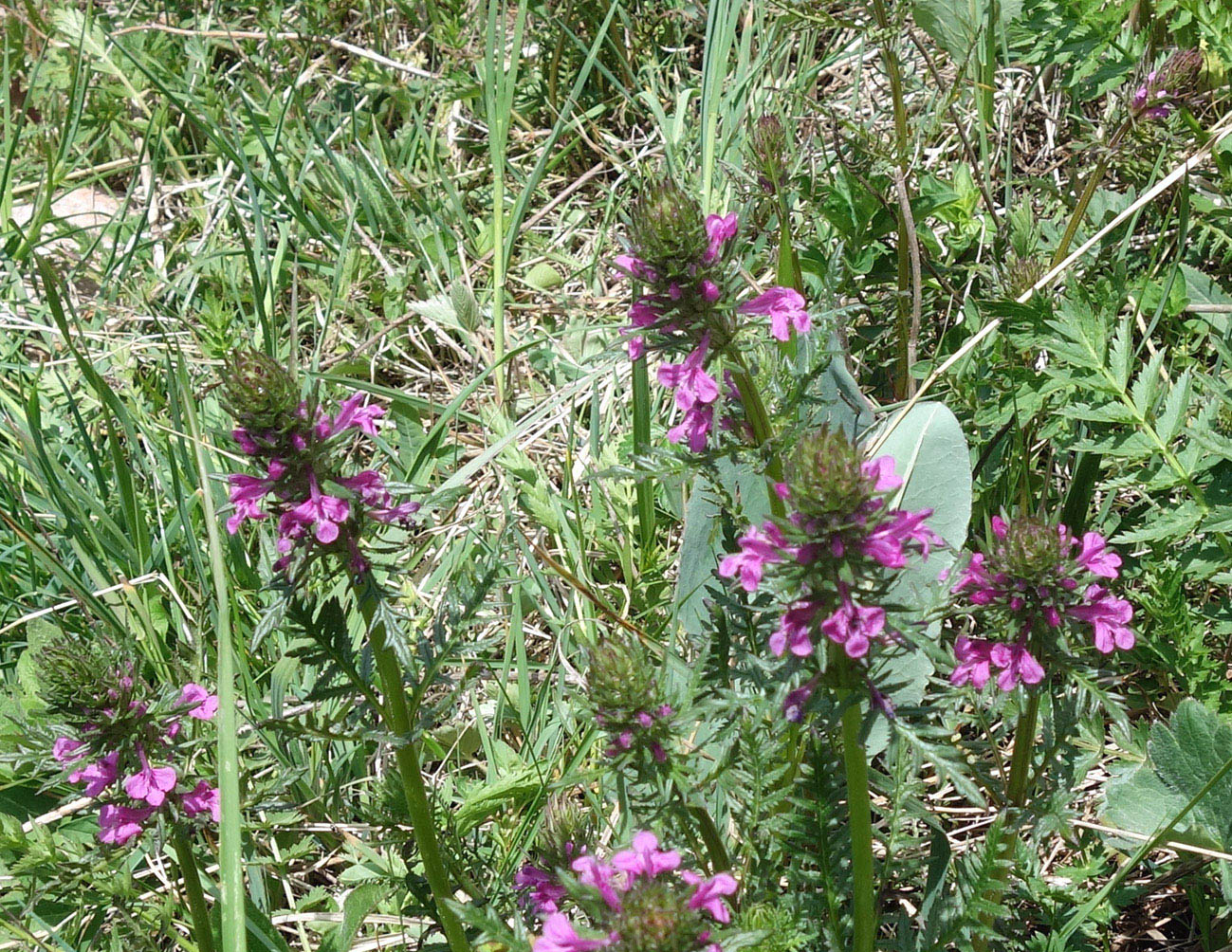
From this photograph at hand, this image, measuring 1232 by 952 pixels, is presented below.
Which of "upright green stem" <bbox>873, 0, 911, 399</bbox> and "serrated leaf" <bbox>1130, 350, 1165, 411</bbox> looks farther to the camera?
"upright green stem" <bbox>873, 0, 911, 399</bbox>

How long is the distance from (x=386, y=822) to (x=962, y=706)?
1.24 meters

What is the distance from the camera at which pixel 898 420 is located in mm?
2205

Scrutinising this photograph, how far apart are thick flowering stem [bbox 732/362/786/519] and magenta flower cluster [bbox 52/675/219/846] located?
40.8 inches

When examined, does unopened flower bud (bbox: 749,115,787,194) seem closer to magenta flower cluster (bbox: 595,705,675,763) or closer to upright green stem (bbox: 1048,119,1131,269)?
upright green stem (bbox: 1048,119,1131,269)

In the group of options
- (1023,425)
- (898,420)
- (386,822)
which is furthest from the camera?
(1023,425)

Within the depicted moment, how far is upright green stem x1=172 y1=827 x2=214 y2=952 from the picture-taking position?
1895 millimetres

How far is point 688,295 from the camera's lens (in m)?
1.67

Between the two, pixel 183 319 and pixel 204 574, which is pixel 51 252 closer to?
pixel 183 319

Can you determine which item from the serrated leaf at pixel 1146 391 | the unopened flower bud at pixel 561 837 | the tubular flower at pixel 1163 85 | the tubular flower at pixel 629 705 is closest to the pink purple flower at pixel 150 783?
the unopened flower bud at pixel 561 837

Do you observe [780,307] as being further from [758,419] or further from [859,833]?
[859,833]

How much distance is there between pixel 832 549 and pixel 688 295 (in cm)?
48

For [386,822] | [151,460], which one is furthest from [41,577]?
[386,822]

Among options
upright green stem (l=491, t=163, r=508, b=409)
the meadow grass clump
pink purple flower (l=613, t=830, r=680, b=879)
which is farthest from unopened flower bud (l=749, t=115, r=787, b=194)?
pink purple flower (l=613, t=830, r=680, b=879)

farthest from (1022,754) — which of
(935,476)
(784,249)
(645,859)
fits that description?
(784,249)
